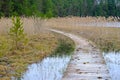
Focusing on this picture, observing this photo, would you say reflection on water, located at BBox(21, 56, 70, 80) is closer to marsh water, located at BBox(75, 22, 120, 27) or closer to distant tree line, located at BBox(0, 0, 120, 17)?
marsh water, located at BBox(75, 22, 120, 27)

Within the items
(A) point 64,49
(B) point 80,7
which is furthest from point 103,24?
(B) point 80,7

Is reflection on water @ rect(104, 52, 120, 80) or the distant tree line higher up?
the distant tree line

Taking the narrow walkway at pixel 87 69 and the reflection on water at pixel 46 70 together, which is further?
the reflection on water at pixel 46 70

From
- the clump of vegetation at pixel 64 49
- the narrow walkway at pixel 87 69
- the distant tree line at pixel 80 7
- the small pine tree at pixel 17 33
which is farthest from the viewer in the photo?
the distant tree line at pixel 80 7

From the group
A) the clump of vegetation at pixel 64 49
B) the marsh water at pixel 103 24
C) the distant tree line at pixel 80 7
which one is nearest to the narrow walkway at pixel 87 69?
the clump of vegetation at pixel 64 49

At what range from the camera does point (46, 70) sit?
934cm

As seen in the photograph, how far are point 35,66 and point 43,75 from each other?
65.1 inches

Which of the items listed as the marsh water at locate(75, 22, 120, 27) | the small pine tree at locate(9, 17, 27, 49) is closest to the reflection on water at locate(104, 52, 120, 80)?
the small pine tree at locate(9, 17, 27, 49)

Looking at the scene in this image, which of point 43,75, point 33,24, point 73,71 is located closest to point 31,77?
point 43,75

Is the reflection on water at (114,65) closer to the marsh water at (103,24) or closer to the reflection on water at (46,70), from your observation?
the reflection on water at (46,70)

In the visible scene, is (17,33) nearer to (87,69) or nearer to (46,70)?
(46,70)

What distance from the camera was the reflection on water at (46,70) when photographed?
27.5ft

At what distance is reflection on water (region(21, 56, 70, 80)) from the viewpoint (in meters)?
8.37

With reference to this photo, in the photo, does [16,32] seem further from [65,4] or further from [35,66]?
[65,4]
